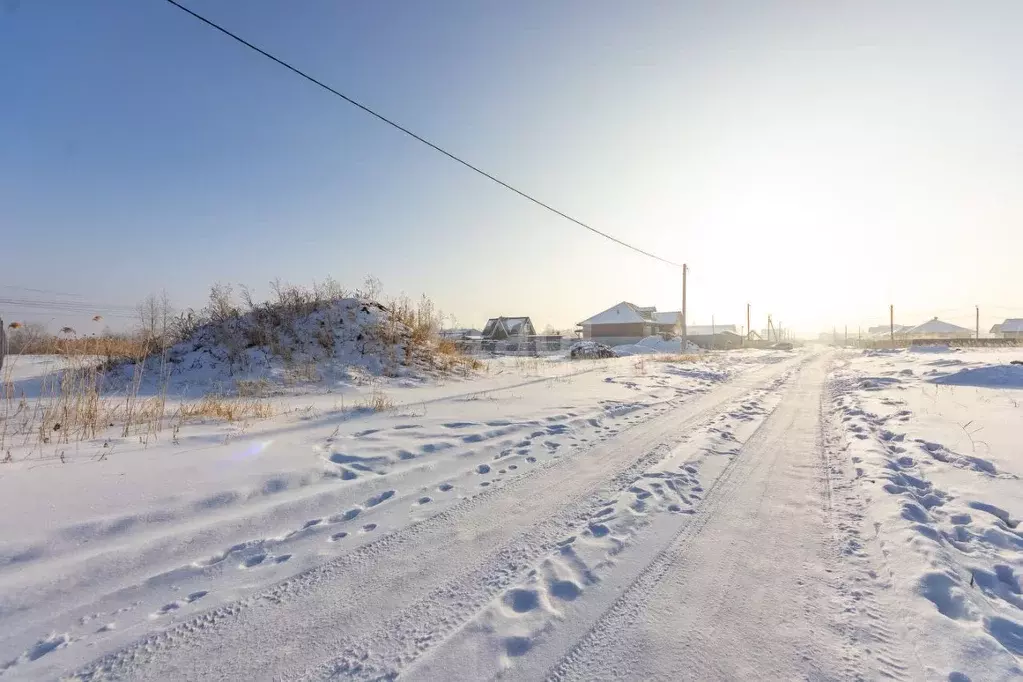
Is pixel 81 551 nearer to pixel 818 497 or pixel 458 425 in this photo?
pixel 458 425

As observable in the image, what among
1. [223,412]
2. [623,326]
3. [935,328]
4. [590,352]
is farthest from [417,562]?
[935,328]

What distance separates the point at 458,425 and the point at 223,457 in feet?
9.82

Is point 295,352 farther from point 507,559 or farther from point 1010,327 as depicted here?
point 1010,327

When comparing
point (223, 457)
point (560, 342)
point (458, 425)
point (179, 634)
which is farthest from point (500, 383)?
point (560, 342)

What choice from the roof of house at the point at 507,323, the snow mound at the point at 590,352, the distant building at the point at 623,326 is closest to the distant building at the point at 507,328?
the roof of house at the point at 507,323

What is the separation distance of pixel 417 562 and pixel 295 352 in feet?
34.4

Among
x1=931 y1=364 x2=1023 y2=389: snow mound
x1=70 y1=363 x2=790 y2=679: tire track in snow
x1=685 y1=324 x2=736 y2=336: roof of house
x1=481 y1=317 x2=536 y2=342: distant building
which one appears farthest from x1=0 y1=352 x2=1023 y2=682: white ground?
x1=685 y1=324 x2=736 y2=336: roof of house

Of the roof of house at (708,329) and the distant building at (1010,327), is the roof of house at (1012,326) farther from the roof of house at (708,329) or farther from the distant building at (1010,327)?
the roof of house at (708,329)

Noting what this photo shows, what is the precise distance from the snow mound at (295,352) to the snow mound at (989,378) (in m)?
13.8

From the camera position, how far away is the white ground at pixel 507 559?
2.11 metres

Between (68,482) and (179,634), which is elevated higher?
(68,482)

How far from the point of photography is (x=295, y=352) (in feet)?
39.4

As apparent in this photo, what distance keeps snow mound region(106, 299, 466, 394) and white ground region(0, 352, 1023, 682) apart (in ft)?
17.7

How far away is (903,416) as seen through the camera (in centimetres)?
757
